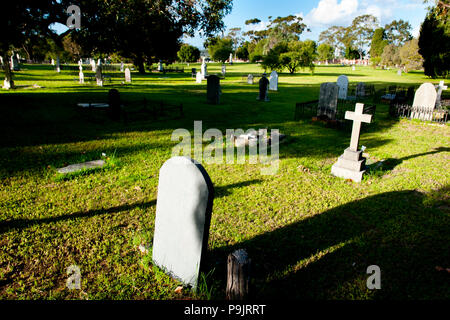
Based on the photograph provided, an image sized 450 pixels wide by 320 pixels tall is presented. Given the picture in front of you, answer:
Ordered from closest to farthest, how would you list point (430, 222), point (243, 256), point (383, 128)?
point (243, 256)
point (430, 222)
point (383, 128)

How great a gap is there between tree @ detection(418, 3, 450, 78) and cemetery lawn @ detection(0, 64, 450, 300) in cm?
3421

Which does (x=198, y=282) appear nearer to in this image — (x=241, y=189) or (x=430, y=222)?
(x=241, y=189)

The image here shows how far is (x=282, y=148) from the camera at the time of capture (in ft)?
26.8

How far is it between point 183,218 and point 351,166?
15.3 ft

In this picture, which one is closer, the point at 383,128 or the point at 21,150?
the point at 21,150

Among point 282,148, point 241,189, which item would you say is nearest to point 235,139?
point 282,148

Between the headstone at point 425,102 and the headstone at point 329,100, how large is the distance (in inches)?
159

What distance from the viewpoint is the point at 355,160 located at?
20.1 feet

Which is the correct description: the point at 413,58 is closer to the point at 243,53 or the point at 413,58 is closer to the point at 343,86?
the point at 343,86

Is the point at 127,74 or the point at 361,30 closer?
the point at 127,74

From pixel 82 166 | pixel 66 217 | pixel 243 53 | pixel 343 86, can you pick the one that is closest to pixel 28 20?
pixel 82 166

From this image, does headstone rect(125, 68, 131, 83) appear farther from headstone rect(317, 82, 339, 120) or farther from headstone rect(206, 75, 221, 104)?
headstone rect(317, 82, 339, 120)

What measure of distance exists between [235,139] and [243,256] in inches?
242
